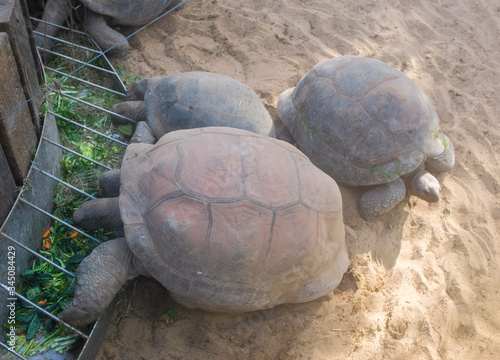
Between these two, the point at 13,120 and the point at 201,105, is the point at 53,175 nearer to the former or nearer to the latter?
the point at 13,120

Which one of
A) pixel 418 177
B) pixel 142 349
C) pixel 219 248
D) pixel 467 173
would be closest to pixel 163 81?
pixel 219 248

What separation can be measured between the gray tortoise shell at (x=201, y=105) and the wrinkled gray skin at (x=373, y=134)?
51cm

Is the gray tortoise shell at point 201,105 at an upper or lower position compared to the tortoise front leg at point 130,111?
upper

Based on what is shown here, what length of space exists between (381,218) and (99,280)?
7.94ft

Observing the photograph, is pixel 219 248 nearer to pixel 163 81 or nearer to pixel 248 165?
pixel 248 165

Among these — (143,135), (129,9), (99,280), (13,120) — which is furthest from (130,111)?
(99,280)

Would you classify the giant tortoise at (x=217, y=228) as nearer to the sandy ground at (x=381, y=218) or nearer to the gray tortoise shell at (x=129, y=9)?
the sandy ground at (x=381, y=218)

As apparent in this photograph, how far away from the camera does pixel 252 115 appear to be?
3564 millimetres

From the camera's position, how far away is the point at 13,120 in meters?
2.68

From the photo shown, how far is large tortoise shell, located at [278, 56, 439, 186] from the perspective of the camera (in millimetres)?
3531

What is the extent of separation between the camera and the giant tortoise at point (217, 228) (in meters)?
2.39

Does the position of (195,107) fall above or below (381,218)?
above

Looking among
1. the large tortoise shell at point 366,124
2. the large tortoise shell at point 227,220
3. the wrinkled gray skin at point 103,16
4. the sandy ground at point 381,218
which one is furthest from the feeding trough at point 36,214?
the large tortoise shell at point 366,124

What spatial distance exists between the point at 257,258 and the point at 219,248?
0.24m
